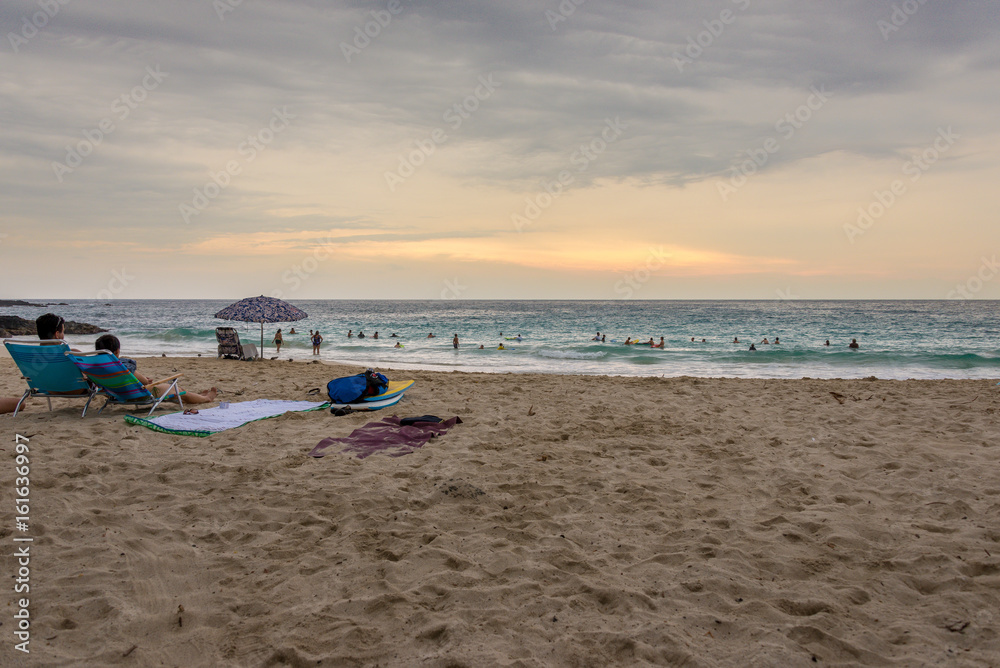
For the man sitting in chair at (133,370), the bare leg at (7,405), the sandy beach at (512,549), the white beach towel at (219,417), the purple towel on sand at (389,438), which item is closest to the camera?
the sandy beach at (512,549)

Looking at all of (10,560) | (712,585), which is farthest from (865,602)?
(10,560)

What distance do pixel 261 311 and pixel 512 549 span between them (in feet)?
51.6

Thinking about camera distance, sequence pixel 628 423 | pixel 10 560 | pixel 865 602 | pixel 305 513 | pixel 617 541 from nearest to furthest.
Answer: pixel 865 602 → pixel 10 560 → pixel 617 541 → pixel 305 513 → pixel 628 423

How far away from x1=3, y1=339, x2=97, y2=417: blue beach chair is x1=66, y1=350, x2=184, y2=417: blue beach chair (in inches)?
5.2

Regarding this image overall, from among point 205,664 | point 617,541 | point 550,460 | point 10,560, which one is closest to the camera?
point 205,664

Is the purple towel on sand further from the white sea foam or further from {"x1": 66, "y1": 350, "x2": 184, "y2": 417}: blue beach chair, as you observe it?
the white sea foam

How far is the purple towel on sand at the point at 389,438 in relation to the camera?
5.75 metres

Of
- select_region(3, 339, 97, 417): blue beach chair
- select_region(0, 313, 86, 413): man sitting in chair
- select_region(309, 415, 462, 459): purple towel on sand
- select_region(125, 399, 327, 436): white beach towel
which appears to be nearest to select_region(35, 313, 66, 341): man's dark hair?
select_region(0, 313, 86, 413): man sitting in chair

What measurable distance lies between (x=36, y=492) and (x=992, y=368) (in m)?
24.1

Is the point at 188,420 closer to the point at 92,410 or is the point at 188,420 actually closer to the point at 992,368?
the point at 92,410

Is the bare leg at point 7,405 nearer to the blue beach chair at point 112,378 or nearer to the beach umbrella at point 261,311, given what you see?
the blue beach chair at point 112,378

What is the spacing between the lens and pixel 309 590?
306 centimetres

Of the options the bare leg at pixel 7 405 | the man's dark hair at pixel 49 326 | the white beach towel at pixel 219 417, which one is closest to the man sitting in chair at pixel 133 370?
the man's dark hair at pixel 49 326

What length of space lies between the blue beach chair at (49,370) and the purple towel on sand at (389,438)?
11.5 feet
